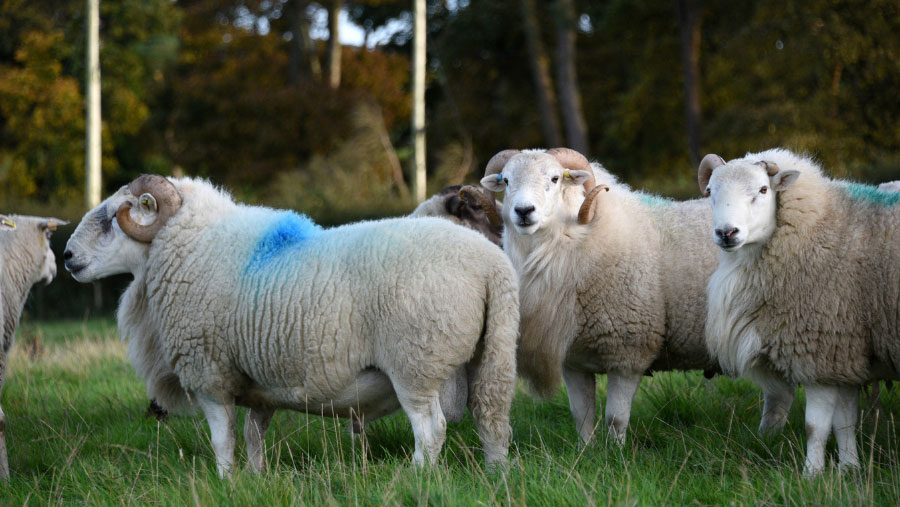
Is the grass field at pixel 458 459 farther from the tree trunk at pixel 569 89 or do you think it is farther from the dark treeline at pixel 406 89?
the tree trunk at pixel 569 89

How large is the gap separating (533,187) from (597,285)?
68cm

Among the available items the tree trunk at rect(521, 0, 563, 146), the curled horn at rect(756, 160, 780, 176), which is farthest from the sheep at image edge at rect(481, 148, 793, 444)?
the tree trunk at rect(521, 0, 563, 146)

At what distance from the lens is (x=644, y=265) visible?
16.7ft

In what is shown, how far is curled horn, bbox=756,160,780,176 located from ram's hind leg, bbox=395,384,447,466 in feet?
6.43

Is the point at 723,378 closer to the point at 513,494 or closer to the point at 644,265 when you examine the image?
the point at 644,265

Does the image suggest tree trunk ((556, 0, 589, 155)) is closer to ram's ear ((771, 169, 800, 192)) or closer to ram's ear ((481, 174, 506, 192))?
ram's ear ((481, 174, 506, 192))

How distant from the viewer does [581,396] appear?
521cm

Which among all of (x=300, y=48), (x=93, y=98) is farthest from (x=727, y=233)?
(x=300, y=48)

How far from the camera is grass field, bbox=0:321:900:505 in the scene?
365 centimetres

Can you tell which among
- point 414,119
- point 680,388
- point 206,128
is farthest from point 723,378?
point 206,128

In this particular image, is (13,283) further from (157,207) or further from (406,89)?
(406,89)

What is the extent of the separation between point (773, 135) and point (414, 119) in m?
7.18

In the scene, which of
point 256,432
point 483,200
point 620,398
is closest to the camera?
point 256,432

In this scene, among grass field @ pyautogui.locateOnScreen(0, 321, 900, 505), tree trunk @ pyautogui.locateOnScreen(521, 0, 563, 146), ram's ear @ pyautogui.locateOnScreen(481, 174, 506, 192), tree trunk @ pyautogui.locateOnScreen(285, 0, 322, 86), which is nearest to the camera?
grass field @ pyautogui.locateOnScreen(0, 321, 900, 505)
